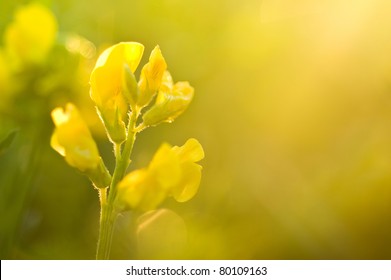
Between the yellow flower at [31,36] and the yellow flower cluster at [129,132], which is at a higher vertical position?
the yellow flower cluster at [129,132]

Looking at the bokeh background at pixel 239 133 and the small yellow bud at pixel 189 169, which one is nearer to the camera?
the small yellow bud at pixel 189 169

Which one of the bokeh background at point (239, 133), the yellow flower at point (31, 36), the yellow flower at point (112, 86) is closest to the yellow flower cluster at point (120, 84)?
the yellow flower at point (112, 86)

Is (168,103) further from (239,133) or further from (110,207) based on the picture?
(239,133)

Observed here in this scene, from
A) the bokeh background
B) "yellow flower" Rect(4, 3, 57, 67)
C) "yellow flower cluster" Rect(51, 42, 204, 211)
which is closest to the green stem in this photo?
"yellow flower cluster" Rect(51, 42, 204, 211)

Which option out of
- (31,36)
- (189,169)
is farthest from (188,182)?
(31,36)

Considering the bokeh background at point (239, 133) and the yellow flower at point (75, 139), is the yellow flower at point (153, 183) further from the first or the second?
the bokeh background at point (239, 133)

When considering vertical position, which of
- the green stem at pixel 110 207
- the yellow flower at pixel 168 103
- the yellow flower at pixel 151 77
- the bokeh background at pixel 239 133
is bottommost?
the bokeh background at pixel 239 133
